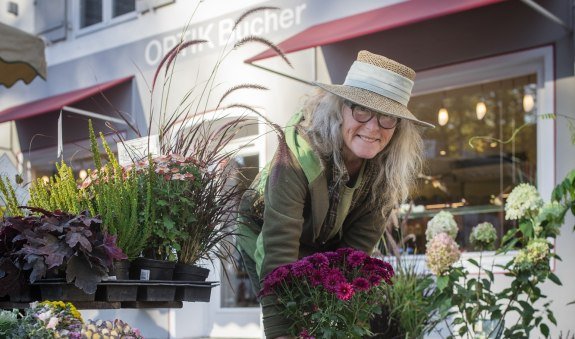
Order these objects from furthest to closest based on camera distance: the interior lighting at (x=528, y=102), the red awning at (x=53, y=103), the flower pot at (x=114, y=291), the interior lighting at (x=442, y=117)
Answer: the red awning at (x=53, y=103) → the interior lighting at (x=442, y=117) → the interior lighting at (x=528, y=102) → the flower pot at (x=114, y=291)

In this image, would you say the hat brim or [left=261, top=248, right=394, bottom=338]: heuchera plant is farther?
the hat brim

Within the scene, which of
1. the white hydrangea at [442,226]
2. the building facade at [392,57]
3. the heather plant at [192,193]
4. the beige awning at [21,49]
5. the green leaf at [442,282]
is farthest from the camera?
the beige awning at [21,49]

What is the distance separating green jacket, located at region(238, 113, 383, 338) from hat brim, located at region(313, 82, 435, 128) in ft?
0.61

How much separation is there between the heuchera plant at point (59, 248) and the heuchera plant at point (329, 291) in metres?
0.58

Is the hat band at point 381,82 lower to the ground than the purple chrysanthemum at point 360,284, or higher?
higher

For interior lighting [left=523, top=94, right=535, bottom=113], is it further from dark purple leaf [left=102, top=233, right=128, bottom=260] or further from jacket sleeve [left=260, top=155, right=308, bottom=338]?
dark purple leaf [left=102, top=233, right=128, bottom=260]

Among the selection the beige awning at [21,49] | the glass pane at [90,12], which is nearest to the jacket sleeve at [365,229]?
the beige awning at [21,49]

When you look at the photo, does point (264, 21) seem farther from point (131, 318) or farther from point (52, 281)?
point (52, 281)

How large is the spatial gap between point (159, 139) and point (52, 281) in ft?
2.06

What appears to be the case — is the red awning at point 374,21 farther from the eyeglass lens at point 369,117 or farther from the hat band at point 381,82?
the eyeglass lens at point 369,117

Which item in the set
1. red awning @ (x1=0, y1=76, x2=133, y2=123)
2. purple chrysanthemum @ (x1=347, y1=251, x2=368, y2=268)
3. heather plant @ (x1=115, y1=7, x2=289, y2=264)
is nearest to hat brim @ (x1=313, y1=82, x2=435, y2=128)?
heather plant @ (x1=115, y1=7, x2=289, y2=264)

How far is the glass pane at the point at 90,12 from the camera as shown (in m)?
8.69

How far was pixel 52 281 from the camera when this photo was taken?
5.77 feet

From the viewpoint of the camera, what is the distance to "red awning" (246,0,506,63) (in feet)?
15.3
